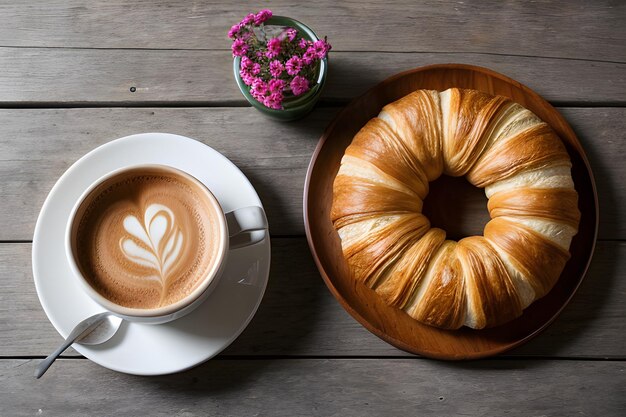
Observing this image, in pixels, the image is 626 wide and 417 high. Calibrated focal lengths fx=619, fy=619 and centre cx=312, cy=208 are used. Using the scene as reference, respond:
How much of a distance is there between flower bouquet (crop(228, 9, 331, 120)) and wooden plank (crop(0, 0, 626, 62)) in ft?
0.46

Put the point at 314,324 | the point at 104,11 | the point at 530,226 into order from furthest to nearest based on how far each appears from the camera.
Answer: the point at 104,11 → the point at 314,324 → the point at 530,226

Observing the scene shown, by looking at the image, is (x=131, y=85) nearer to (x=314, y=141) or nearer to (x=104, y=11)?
(x=104, y=11)

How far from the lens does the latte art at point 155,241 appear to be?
1.04m

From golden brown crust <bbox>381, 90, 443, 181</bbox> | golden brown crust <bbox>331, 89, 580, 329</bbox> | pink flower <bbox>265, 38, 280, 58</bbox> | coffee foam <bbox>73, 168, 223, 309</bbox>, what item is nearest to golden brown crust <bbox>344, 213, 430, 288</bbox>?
golden brown crust <bbox>331, 89, 580, 329</bbox>

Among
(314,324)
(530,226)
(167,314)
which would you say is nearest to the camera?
(167,314)

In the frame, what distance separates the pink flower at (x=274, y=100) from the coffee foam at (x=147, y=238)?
21cm

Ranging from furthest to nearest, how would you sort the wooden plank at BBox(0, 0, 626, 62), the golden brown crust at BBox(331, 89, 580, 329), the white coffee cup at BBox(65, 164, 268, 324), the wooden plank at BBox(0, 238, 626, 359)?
1. the wooden plank at BBox(0, 0, 626, 62)
2. the wooden plank at BBox(0, 238, 626, 359)
3. the golden brown crust at BBox(331, 89, 580, 329)
4. the white coffee cup at BBox(65, 164, 268, 324)

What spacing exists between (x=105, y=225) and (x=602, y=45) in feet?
3.60

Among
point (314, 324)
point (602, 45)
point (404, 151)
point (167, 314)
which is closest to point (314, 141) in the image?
point (404, 151)

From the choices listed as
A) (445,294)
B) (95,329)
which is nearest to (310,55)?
(445,294)

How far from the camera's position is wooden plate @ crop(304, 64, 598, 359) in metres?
1.17

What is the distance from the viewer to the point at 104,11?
1.34 metres

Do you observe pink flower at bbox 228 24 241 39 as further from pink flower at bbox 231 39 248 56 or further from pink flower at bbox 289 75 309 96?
pink flower at bbox 289 75 309 96

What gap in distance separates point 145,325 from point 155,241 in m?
0.17
